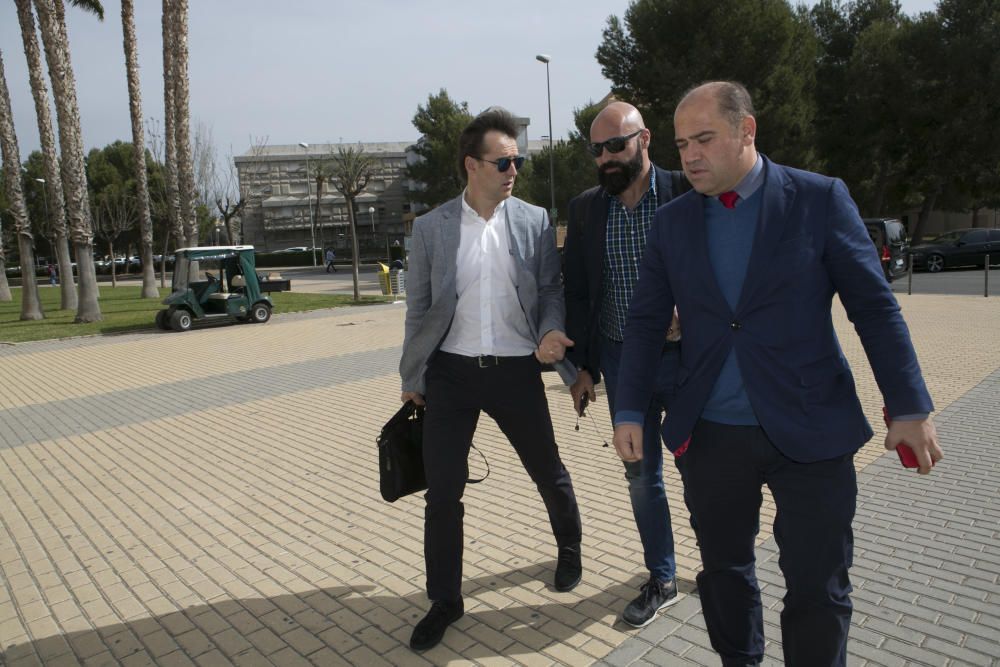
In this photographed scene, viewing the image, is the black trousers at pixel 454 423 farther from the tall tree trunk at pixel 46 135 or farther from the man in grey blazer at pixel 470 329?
the tall tree trunk at pixel 46 135

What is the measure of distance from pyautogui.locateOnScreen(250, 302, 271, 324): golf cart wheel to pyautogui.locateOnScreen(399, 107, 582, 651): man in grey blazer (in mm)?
14254

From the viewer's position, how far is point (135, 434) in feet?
21.9

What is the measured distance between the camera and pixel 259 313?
1648 centimetres

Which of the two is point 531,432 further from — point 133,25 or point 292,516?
point 133,25

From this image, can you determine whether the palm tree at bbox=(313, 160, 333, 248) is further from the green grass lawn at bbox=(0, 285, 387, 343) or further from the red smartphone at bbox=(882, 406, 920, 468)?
the red smartphone at bbox=(882, 406, 920, 468)

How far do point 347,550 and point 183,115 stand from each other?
17699mm

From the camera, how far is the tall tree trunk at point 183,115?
1816cm

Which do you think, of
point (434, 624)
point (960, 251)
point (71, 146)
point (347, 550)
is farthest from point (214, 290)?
Result: point (960, 251)

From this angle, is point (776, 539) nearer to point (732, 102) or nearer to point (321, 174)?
point (732, 102)

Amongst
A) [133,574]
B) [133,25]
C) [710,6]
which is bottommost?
[133,574]

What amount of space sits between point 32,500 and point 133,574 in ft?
5.89

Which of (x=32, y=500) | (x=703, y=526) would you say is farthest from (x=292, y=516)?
(x=703, y=526)

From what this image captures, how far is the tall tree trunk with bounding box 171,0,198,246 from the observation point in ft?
59.6

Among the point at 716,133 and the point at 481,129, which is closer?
the point at 716,133
